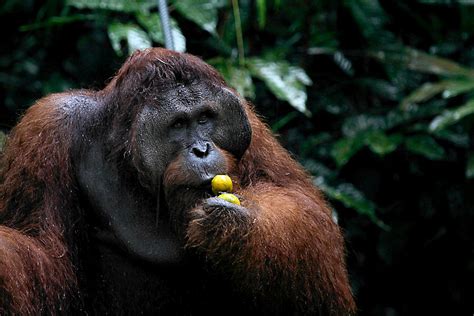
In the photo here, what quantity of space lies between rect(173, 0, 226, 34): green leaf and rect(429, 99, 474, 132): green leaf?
61.2 inches

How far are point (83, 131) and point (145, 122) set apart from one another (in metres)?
0.42

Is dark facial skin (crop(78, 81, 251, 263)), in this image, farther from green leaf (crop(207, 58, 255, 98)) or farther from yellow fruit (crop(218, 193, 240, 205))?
green leaf (crop(207, 58, 255, 98))

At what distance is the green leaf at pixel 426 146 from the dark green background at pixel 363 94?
0.03 m

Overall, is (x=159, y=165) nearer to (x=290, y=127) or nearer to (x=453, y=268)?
(x=290, y=127)

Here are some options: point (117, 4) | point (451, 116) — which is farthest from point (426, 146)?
point (117, 4)

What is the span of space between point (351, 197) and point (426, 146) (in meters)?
0.59

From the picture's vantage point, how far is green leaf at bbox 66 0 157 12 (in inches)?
250

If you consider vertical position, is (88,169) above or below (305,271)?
above

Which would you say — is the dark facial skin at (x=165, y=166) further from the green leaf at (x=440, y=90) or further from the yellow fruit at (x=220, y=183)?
the green leaf at (x=440, y=90)

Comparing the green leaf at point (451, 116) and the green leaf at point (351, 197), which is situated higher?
the green leaf at point (451, 116)

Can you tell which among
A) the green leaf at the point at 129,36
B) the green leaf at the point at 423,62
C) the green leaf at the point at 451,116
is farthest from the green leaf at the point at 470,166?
the green leaf at the point at 129,36

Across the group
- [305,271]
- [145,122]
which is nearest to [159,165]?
[145,122]

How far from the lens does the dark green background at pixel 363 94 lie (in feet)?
22.6

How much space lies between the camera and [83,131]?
4504 mm
